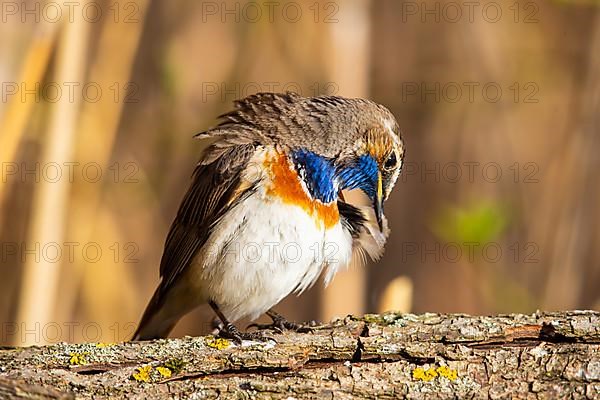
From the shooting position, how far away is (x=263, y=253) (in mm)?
3711

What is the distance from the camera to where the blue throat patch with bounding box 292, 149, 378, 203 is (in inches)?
151

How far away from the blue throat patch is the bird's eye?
0.05 meters

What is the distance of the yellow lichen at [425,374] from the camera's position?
2.84 meters

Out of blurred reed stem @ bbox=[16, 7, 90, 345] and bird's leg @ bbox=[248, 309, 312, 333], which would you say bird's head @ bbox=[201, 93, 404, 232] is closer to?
bird's leg @ bbox=[248, 309, 312, 333]

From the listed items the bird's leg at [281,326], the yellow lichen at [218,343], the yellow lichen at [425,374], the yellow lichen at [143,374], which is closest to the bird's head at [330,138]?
the bird's leg at [281,326]

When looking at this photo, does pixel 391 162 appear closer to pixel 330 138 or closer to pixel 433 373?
pixel 330 138

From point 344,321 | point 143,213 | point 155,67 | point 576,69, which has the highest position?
point 576,69

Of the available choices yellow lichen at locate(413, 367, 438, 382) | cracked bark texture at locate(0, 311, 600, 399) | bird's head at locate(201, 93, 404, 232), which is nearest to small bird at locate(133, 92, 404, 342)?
bird's head at locate(201, 93, 404, 232)

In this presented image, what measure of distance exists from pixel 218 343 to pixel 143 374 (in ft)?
1.07

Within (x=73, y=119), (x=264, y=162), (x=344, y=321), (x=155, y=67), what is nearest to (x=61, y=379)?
(x=344, y=321)

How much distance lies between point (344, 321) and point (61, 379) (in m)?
1.00

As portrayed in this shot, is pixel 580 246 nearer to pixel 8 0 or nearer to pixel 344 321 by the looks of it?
pixel 344 321

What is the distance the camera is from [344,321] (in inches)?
126

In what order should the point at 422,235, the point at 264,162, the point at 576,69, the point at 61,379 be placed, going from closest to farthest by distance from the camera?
1. the point at 61,379
2. the point at 264,162
3. the point at 576,69
4. the point at 422,235
